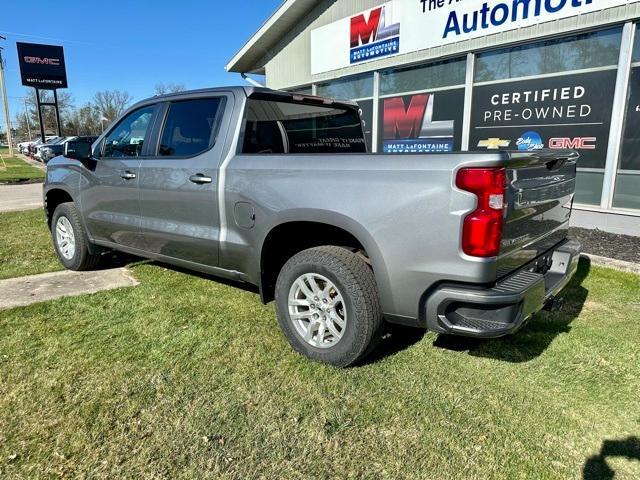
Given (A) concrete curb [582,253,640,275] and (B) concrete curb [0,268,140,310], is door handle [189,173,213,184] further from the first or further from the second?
(A) concrete curb [582,253,640,275]

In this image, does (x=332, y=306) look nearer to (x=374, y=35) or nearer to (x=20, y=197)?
(x=374, y=35)

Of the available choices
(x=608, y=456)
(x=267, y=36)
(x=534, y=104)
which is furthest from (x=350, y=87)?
(x=608, y=456)

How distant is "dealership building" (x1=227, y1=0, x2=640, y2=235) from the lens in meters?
6.88

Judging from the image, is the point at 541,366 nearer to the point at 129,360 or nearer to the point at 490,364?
the point at 490,364

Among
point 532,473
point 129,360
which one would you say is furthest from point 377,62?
point 532,473

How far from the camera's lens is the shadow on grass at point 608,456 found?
2.20 meters

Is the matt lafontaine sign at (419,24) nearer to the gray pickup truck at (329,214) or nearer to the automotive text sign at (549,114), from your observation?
the automotive text sign at (549,114)

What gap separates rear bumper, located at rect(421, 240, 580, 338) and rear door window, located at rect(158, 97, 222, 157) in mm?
2211

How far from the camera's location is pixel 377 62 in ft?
34.4

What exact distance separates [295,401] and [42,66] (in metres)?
45.9

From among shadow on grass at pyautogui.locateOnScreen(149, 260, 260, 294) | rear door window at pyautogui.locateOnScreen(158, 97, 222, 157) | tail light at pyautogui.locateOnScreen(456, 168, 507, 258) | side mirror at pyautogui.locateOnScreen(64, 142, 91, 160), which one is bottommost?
shadow on grass at pyautogui.locateOnScreen(149, 260, 260, 294)

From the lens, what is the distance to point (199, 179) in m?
3.71

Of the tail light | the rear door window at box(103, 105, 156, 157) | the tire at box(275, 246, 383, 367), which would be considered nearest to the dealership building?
the tail light

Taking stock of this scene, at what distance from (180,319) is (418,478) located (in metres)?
2.44
